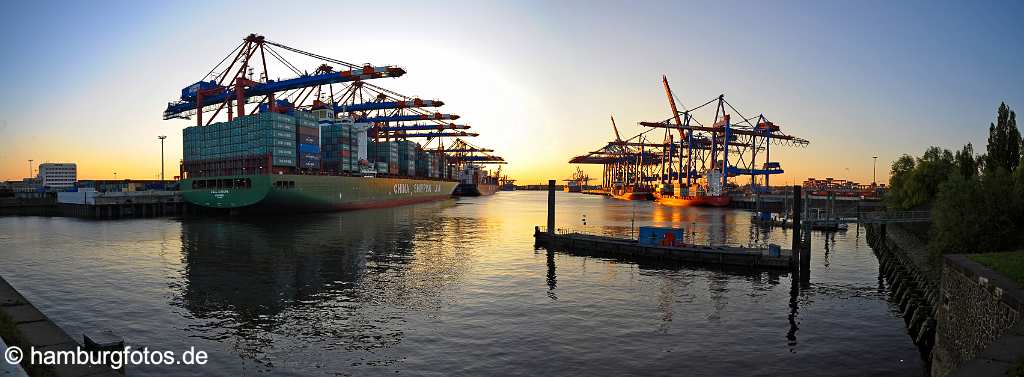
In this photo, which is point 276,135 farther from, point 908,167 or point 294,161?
point 908,167

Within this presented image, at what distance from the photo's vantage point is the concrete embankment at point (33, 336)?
42.1 feet

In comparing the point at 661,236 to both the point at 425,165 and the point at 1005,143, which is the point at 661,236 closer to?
the point at 1005,143

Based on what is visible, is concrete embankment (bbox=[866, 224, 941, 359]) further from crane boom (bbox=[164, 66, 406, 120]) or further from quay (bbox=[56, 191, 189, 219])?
quay (bbox=[56, 191, 189, 219])

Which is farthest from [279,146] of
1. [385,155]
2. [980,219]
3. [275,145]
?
[980,219]

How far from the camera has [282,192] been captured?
266ft

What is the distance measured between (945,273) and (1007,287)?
5731 mm

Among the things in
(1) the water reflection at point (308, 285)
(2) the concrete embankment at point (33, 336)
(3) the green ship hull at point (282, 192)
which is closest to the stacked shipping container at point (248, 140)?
(3) the green ship hull at point (282, 192)

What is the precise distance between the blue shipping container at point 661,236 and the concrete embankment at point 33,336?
36.1 meters

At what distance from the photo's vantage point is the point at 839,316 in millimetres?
26078

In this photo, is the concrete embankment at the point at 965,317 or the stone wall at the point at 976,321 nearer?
the stone wall at the point at 976,321

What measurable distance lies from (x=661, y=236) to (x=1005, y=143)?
29336 millimetres

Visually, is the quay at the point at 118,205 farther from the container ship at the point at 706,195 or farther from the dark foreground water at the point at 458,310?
the container ship at the point at 706,195

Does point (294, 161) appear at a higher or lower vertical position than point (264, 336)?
higher

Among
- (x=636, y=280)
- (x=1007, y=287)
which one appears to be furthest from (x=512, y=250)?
(x=1007, y=287)
